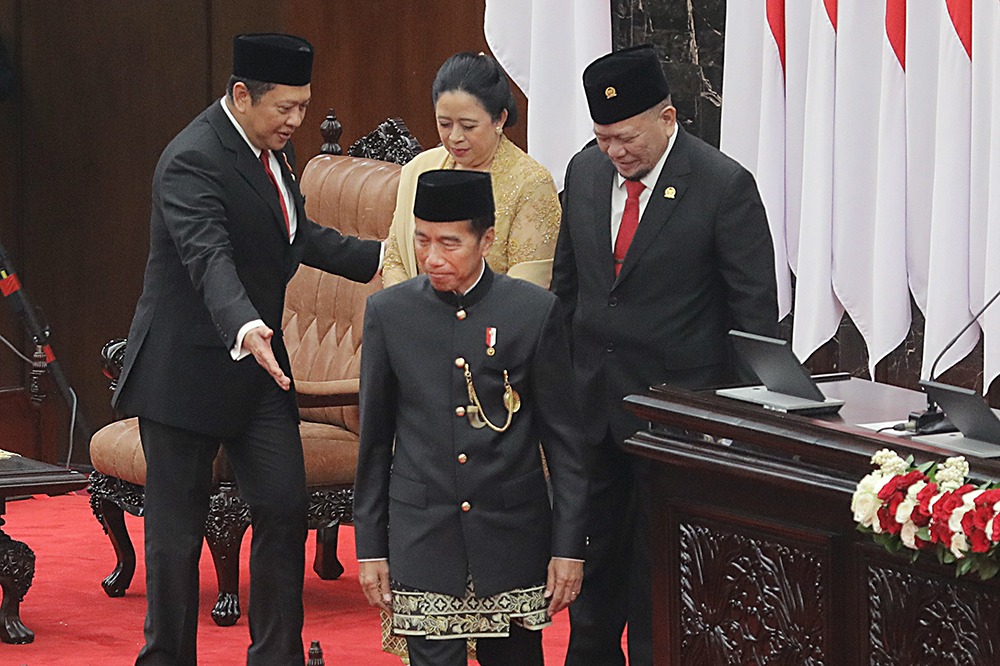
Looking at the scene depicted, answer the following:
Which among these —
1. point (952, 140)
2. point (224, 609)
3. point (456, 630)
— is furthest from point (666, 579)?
point (224, 609)

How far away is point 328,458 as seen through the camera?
5.31 metres

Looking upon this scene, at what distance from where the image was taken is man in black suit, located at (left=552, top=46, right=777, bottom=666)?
384 centimetres

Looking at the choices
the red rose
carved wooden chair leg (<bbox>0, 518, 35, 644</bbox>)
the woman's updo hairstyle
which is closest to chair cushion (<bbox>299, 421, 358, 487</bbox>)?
carved wooden chair leg (<bbox>0, 518, 35, 644</bbox>)

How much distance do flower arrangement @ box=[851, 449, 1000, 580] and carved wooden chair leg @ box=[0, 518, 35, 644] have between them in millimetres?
2996

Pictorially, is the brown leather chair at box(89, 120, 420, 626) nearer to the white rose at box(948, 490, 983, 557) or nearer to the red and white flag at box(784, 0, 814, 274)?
the red and white flag at box(784, 0, 814, 274)

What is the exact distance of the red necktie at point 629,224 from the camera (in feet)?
12.9

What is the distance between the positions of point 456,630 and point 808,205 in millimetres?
2145

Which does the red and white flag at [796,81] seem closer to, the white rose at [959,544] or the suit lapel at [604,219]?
the suit lapel at [604,219]

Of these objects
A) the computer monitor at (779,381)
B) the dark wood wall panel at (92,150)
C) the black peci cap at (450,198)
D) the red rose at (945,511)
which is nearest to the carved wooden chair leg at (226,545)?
the black peci cap at (450,198)

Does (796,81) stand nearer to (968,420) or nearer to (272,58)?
(272,58)

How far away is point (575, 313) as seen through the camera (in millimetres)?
4051

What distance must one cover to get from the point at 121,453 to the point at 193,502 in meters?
1.37

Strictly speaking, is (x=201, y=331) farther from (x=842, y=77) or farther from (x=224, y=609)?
(x=842, y=77)

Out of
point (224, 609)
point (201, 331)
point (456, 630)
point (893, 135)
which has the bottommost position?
point (224, 609)
